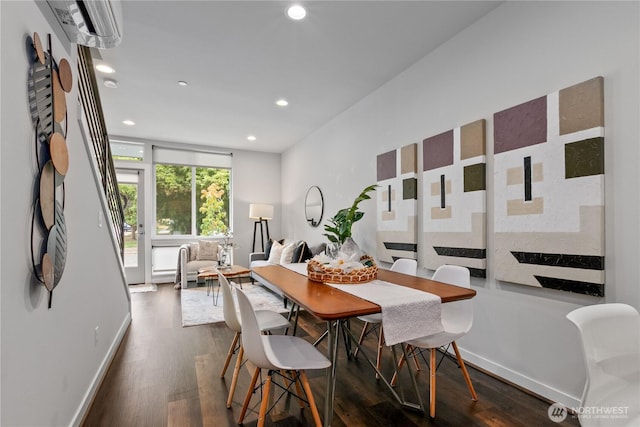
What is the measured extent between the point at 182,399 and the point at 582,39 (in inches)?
133

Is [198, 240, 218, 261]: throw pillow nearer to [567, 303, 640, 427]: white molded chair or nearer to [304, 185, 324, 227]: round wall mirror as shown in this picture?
[304, 185, 324, 227]: round wall mirror

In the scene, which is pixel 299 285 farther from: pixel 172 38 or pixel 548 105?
pixel 172 38

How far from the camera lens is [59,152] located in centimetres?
154

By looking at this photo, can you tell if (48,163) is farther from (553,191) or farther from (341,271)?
(553,191)

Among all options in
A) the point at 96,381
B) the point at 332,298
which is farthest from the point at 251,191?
the point at 332,298

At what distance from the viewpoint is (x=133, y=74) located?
3.35 metres

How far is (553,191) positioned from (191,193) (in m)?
6.13

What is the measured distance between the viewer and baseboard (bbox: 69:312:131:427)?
1.79 metres

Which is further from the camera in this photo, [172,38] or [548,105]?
[172,38]

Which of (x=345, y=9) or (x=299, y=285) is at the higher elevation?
(x=345, y=9)

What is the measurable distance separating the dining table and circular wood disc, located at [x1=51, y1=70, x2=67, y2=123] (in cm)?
144

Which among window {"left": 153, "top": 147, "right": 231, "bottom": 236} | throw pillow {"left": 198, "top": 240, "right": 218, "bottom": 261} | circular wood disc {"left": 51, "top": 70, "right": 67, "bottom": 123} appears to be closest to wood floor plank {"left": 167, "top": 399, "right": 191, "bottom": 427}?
circular wood disc {"left": 51, "top": 70, "right": 67, "bottom": 123}

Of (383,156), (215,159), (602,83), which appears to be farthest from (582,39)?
(215,159)

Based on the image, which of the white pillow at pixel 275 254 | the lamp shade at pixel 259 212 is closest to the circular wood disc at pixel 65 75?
the white pillow at pixel 275 254
